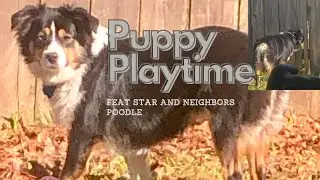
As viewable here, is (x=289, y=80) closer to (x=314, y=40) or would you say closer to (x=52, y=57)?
(x=314, y=40)

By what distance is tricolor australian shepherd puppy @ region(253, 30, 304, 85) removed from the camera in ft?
8.45

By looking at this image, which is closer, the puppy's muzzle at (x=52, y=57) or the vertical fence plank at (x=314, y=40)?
the puppy's muzzle at (x=52, y=57)

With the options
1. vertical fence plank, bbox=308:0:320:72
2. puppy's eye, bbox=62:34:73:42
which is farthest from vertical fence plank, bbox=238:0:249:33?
puppy's eye, bbox=62:34:73:42

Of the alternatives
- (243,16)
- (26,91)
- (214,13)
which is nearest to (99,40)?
(26,91)

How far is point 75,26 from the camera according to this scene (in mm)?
2512

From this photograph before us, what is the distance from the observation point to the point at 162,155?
8.49 ft

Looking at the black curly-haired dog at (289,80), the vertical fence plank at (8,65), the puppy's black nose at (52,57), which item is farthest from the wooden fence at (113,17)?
the black curly-haired dog at (289,80)

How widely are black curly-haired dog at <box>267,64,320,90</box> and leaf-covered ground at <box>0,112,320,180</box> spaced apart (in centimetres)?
12

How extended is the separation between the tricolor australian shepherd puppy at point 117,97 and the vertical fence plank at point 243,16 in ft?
0.09

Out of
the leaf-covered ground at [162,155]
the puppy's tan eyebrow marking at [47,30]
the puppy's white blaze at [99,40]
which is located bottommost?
the leaf-covered ground at [162,155]

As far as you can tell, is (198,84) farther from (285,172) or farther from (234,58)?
(285,172)

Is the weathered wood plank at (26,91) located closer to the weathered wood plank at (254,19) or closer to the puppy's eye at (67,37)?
the puppy's eye at (67,37)

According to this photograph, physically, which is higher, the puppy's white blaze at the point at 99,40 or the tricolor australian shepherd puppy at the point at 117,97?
the puppy's white blaze at the point at 99,40

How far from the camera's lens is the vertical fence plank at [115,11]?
8.30 feet
